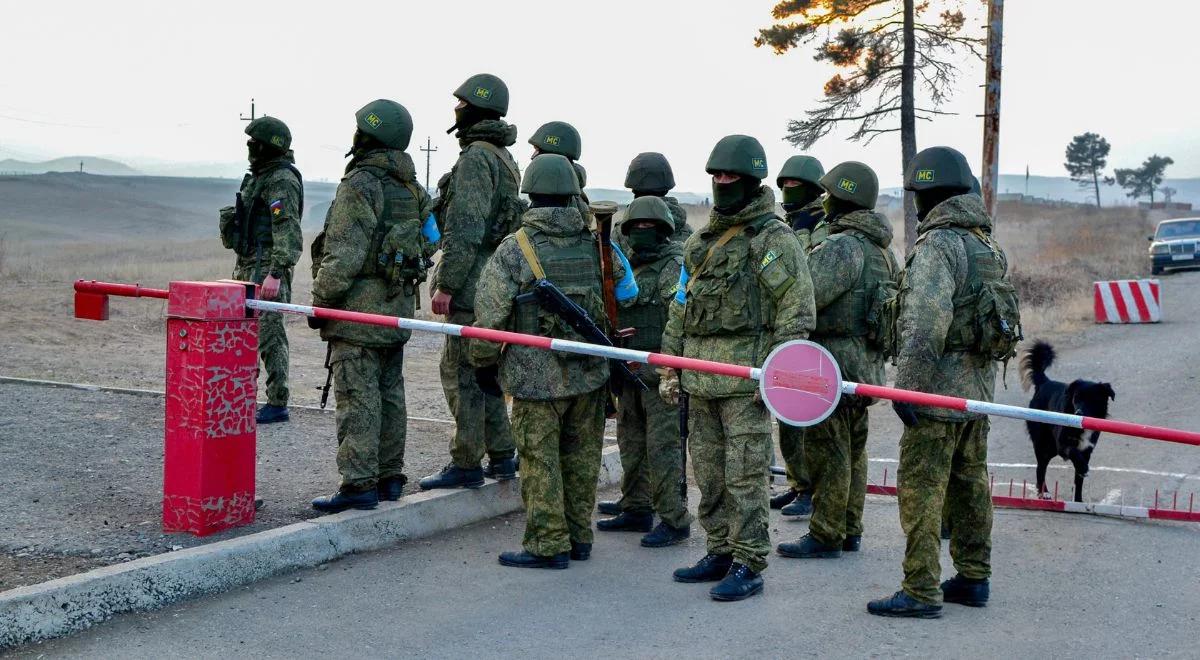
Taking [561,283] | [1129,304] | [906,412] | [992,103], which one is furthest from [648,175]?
[1129,304]

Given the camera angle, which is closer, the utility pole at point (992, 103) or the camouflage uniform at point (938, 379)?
the camouflage uniform at point (938, 379)

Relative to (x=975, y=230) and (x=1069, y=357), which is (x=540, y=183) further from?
(x=1069, y=357)

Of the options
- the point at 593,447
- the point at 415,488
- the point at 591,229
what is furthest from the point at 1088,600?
the point at 415,488

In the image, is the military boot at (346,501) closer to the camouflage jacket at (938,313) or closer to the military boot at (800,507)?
the military boot at (800,507)

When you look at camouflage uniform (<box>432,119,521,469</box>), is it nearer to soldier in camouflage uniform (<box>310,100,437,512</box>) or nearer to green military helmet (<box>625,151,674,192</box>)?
soldier in camouflage uniform (<box>310,100,437,512</box>)

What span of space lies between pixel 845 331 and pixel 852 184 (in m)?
0.86

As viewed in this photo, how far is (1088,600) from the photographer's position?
6020mm

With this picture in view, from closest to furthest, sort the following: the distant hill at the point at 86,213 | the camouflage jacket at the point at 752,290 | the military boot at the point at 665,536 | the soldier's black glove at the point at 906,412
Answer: the soldier's black glove at the point at 906,412
the camouflage jacket at the point at 752,290
the military boot at the point at 665,536
the distant hill at the point at 86,213

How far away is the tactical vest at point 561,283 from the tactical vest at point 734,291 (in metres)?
0.71

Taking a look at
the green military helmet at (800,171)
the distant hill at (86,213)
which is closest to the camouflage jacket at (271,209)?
the green military helmet at (800,171)

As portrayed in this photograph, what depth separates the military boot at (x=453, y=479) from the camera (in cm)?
745

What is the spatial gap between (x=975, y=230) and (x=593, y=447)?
230 cm

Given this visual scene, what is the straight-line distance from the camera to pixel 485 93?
24.3ft

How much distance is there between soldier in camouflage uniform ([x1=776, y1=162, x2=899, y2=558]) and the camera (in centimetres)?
686
